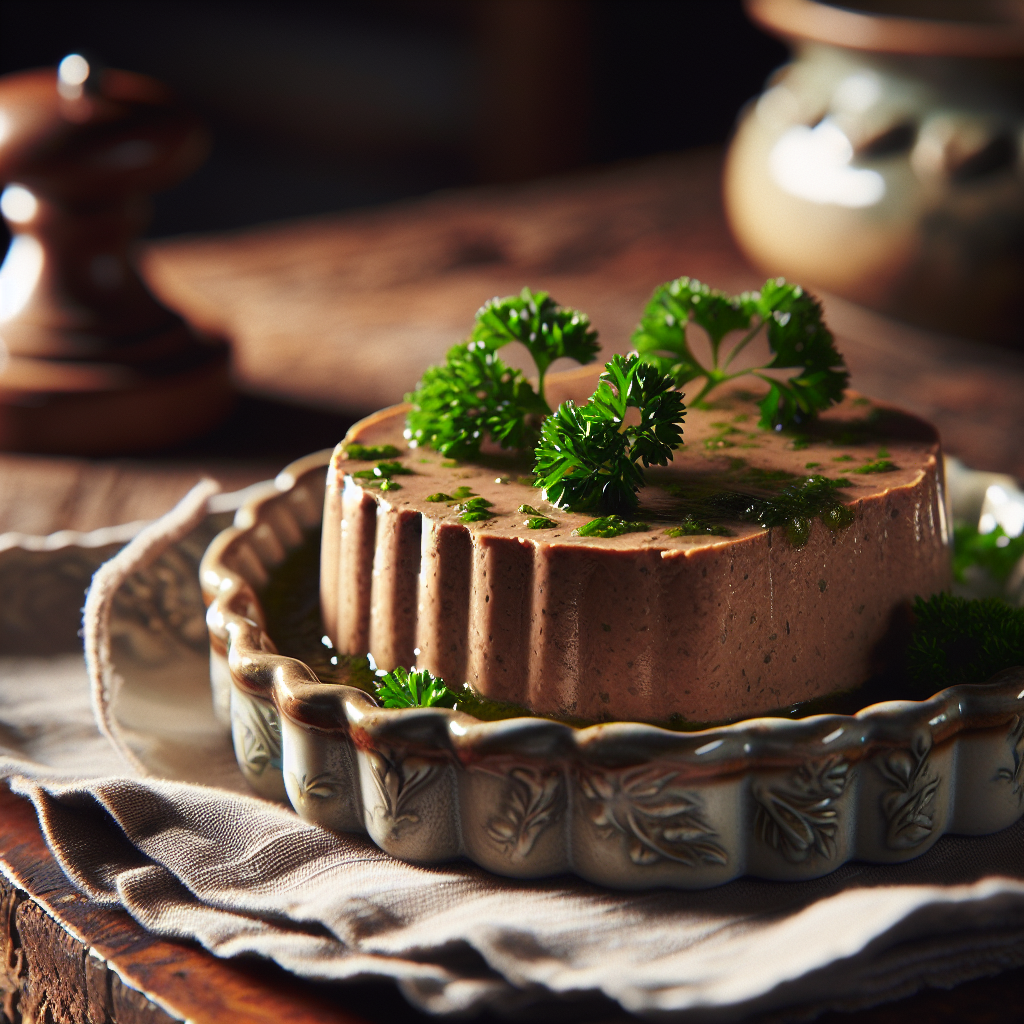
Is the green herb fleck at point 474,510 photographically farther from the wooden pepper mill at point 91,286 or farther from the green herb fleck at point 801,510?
the wooden pepper mill at point 91,286

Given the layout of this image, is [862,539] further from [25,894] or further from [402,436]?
[25,894]

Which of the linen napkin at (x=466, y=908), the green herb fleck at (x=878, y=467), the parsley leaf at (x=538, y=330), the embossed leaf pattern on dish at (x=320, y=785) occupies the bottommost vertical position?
the linen napkin at (x=466, y=908)

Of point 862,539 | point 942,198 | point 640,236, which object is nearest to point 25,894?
point 862,539

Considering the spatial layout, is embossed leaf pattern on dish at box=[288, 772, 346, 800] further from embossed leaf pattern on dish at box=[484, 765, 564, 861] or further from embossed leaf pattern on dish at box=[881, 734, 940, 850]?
embossed leaf pattern on dish at box=[881, 734, 940, 850]

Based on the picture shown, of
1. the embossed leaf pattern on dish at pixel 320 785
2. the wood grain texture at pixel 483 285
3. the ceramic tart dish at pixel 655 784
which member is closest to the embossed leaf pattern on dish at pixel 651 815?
the ceramic tart dish at pixel 655 784

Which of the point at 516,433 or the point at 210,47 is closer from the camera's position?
the point at 516,433

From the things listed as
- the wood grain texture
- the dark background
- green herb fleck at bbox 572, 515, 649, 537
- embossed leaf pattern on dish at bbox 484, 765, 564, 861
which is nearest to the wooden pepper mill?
the wood grain texture
